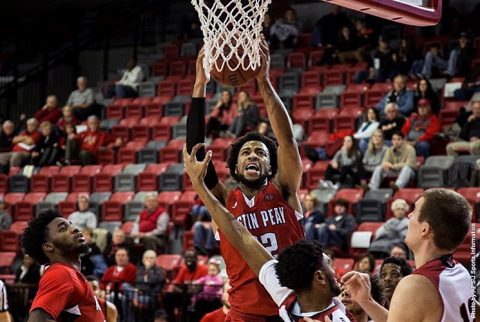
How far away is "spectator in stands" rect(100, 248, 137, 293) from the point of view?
36.3ft

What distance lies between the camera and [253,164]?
191 inches

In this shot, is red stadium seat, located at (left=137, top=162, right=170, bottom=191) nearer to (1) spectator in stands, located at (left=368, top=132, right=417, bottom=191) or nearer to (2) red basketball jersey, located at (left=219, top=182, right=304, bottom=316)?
(1) spectator in stands, located at (left=368, top=132, right=417, bottom=191)

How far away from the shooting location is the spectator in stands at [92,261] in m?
11.5

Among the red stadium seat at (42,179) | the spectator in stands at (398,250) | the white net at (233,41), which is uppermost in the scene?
the white net at (233,41)

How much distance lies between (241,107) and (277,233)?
8603 millimetres

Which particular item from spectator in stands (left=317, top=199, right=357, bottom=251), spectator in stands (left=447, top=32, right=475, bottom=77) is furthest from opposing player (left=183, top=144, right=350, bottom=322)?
spectator in stands (left=447, top=32, right=475, bottom=77)

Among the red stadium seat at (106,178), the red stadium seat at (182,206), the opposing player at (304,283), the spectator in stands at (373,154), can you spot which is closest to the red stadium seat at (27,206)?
the red stadium seat at (106,178)

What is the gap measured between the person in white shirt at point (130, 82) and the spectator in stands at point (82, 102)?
0.48 meters

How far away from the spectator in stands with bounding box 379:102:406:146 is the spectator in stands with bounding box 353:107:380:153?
0.16 m

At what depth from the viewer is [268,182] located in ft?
16.3

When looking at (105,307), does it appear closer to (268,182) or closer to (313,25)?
(268,182)

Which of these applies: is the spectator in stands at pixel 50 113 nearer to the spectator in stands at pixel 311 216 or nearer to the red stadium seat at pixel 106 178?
the red stadium seat at pixel 106 178

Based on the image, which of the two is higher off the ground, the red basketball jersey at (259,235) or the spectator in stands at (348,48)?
the spectator in stands at (348,48)

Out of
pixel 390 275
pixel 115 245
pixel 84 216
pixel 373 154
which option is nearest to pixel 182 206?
pixel 115 245
